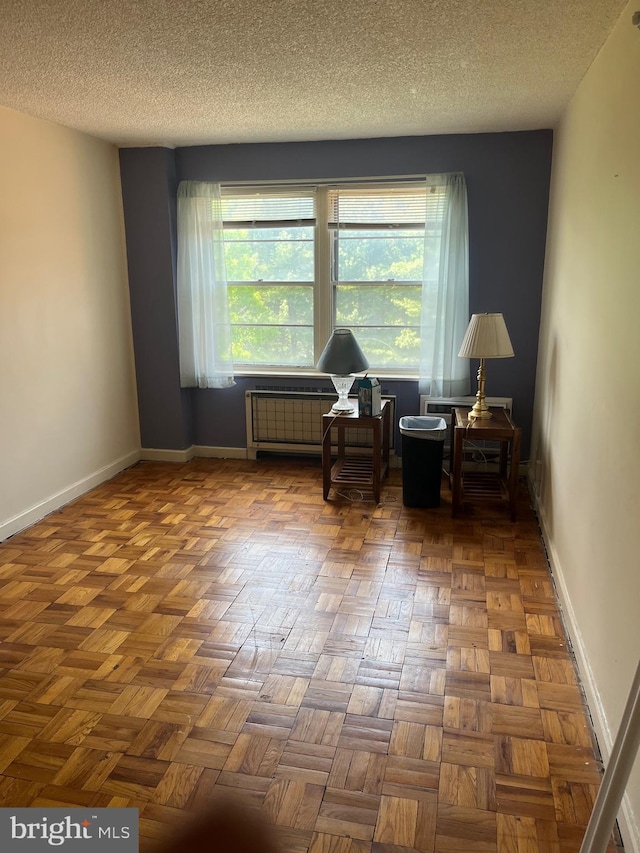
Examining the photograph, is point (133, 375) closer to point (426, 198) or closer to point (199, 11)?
point (426, 198)

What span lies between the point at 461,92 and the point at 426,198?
1110mm

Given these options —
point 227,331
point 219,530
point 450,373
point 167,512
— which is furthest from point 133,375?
point 450,373

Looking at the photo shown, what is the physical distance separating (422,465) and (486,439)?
0.43m

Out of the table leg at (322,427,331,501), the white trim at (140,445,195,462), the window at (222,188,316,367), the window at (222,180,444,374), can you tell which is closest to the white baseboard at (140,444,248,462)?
the white trim at (140,445,195,462)

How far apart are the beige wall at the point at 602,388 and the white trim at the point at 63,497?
301cm

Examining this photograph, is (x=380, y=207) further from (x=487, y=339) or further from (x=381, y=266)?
(x=487, y=339)

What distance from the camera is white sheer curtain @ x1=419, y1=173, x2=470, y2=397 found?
4.28 metres

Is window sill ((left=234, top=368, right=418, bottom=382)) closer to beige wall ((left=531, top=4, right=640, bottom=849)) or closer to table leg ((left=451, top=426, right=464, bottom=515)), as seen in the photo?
table leg ((left=451, top=426, right=464, bottom=515))

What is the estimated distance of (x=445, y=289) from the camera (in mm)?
4344

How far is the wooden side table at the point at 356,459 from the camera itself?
4.04 meters

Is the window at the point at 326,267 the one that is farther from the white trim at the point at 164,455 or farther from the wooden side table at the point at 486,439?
the white trim at the point at 164,455

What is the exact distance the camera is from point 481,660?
2.45 metres

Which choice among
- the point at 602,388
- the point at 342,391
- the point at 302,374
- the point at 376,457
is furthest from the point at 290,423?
the point at 602,388

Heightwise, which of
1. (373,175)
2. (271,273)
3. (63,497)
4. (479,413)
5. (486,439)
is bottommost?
(63,497)
